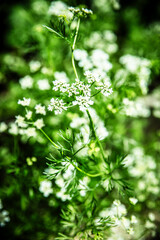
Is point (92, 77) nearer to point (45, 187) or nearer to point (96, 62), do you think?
point (96, 62)

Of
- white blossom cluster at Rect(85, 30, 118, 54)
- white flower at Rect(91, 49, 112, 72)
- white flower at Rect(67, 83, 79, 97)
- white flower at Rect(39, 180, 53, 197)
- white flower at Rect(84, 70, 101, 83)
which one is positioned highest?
white blossom cluster at Rect(85, 30, 118, 54)

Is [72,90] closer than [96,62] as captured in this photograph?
Yes

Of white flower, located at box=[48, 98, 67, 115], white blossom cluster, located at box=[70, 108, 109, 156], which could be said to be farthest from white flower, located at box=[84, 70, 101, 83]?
white blossom cluster, located at box=[70, 108, 109, 156]

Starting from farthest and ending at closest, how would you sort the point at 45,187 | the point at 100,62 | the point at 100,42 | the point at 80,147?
the point at 100,42 < the point at 100,62 < the point at 80,147 < the point at 45,187

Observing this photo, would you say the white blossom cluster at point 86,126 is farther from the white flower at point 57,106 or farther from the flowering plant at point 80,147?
the white flower at point 57,106

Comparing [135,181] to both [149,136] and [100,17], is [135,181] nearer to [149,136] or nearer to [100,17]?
[149,136]

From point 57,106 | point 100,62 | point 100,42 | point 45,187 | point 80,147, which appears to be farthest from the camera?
point 100,42

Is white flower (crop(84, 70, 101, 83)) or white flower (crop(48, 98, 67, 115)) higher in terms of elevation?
white flower (crop(84, 70, 101, 83))

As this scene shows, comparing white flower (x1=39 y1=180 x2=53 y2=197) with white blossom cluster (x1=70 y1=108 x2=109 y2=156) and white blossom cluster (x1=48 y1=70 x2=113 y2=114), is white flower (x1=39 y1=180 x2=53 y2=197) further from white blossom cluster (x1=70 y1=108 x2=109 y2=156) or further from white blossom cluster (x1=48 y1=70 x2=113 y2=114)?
white blossom cluster (x1=48 y1=70 x2=113 y2=114)

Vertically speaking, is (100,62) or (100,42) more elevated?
(100,42)

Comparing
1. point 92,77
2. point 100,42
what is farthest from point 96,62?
point 100,42

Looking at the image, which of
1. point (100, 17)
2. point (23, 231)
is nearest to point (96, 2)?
point (100, 17)
